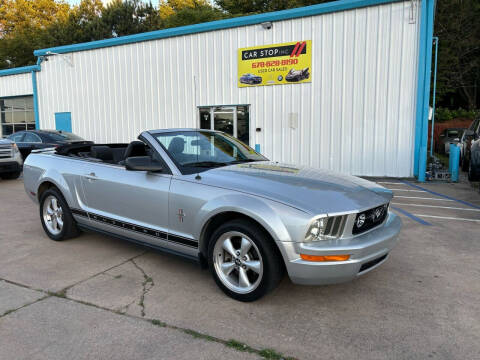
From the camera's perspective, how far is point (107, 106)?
50.9ft

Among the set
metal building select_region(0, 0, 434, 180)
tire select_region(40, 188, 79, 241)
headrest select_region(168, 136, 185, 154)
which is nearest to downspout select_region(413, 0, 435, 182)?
metal building select_region(0, 0, 434, 180)

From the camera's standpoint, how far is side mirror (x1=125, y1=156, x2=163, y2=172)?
11.8 ft

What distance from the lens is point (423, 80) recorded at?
33.1 feet

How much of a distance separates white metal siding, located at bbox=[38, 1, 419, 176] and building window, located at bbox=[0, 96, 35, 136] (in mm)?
5604

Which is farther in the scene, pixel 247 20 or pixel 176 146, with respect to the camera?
pixel 247 20

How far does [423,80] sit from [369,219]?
27.9 ft

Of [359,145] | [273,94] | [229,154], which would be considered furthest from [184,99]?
[229,154]

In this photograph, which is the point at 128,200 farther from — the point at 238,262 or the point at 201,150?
the point at 238,262

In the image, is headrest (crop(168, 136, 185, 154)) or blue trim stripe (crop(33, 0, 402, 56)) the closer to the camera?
headrest (crop(168, 136, 185, 154))

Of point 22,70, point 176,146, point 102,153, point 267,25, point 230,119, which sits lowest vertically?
point 102,153

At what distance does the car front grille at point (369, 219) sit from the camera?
119 inches

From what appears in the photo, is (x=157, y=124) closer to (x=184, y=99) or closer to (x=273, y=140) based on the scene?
(x=184, y=99)

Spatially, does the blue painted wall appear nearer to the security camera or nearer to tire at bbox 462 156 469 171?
the security camera

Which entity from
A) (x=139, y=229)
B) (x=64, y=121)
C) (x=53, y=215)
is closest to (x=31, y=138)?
(x=64, y=121)
